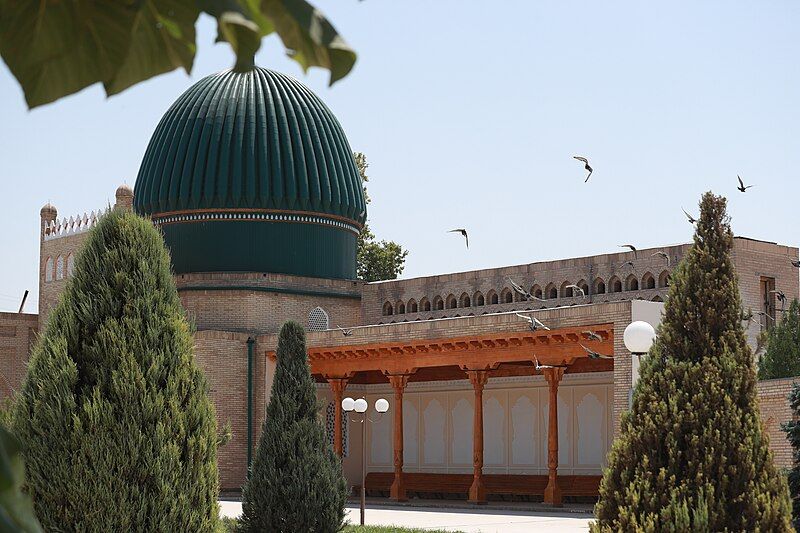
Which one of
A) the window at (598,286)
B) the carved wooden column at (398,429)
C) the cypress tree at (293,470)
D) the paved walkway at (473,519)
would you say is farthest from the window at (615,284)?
the cypress tree at (293,470)

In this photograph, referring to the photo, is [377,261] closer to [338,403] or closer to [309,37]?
[338,403]

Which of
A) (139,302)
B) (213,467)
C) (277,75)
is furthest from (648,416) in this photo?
(277,75)

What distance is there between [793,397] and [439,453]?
45.3ft

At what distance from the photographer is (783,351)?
2008cm

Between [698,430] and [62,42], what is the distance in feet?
23.6

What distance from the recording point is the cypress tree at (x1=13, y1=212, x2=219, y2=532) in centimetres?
797

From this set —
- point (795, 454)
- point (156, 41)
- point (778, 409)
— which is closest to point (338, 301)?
point (778, 409)

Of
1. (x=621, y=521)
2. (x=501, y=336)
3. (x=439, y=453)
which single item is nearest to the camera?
(x=621, y=521)

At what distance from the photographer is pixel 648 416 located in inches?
309

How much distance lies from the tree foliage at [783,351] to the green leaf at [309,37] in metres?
20.0

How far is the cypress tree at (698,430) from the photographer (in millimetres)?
7582

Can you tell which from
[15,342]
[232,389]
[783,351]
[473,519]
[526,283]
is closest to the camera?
[473,519]

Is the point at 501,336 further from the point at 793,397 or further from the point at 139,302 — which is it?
the point at 139,302

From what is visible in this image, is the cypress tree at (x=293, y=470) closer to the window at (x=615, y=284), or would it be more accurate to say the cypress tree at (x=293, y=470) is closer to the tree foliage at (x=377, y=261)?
the window at (x=615, y=284)
